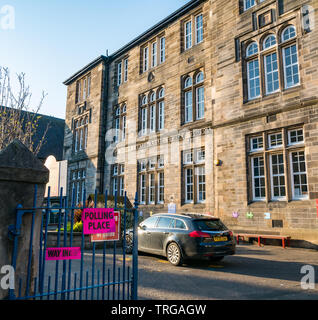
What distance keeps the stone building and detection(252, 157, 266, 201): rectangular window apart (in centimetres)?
4

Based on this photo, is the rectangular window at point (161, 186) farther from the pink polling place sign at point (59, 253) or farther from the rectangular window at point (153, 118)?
the pink polling place sign at point (59, 253)

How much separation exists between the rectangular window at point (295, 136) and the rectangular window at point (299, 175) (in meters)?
0.47

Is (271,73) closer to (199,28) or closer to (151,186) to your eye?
(199,28)

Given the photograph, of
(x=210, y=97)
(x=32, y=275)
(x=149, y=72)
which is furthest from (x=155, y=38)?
(x=32, y=275)

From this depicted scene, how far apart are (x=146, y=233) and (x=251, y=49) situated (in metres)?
10.2

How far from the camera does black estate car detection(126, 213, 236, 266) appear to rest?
8.08 metres

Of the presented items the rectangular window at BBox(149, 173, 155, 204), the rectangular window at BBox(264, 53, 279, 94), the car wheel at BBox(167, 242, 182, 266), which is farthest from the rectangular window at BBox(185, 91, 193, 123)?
the car wheel at BBox(167, 242, 182, 266)

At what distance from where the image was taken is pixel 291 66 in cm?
1288

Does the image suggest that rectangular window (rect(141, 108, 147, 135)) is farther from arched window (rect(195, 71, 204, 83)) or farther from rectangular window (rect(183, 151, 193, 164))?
arched window (rect(195, 71, 204, 83))

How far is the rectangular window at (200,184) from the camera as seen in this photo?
15938 mm

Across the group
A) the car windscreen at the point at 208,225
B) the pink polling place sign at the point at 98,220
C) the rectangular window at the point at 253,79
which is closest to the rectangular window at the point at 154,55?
the rectangular window at the point at 253,79

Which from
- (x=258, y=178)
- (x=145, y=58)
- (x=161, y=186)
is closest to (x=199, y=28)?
(x=145, y=58)

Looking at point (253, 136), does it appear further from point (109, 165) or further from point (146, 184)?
point (109, 165)
